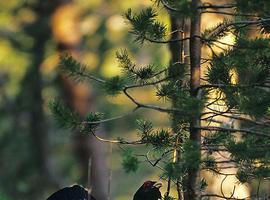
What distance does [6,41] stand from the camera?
66.5ft

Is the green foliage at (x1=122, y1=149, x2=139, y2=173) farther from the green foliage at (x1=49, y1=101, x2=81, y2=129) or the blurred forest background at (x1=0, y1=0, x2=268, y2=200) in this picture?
the blurred forest background at (x1=0, y1=0, x2=268, y2=200)

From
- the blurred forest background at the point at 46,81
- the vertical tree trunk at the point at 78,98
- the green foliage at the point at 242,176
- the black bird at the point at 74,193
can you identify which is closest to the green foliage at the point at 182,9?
the green foliage at the point at 242,176

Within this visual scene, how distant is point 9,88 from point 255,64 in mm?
17328

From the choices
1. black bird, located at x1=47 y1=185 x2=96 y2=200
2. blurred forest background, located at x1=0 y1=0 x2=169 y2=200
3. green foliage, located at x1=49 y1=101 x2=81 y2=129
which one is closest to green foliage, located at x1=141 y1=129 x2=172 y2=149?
green foliage, located at x1=49 y1=101 x2=81 y2=129

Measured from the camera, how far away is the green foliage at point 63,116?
201 inches

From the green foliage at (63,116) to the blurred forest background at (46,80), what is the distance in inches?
434

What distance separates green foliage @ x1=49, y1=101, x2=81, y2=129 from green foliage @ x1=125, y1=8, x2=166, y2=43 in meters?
0.69

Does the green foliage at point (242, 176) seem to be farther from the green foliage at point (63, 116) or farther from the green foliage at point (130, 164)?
the green foliage at point (63, 116)

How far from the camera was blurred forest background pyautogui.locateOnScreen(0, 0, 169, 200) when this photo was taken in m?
17.8

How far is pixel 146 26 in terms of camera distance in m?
5.20

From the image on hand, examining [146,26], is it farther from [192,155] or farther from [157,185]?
[157,185]

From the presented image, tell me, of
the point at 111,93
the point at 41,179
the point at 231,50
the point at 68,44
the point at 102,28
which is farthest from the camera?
the point at 102,28

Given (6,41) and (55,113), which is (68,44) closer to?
(6,41)

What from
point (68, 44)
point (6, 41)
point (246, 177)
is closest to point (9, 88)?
point (6, 41)
